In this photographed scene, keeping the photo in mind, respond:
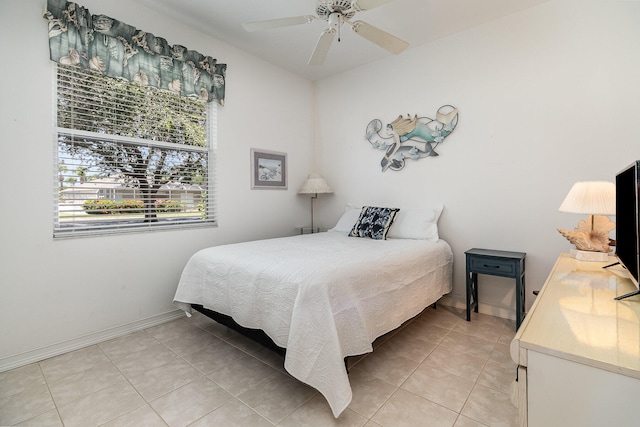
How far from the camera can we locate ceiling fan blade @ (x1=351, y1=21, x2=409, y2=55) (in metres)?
Result: 2.01

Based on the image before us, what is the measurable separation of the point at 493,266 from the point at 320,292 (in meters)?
1.79

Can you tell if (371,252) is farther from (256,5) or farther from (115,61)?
(115,61)

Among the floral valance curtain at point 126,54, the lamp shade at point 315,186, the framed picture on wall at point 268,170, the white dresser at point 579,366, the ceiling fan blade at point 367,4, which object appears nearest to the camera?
the white dresser at point 579,366

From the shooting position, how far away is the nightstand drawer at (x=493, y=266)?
8.16 ft

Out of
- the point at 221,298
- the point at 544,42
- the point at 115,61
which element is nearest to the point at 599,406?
the point at 221,298

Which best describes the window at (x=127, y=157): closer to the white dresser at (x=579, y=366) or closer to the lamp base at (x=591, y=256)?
the white dresser at (x=579, y=366)

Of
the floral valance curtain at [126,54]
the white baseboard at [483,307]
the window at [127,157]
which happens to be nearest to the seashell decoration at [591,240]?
the white baseboard at [483,307]

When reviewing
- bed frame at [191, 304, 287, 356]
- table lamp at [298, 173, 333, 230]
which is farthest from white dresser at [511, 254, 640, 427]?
table lamp at [298, 173, 333, 230]

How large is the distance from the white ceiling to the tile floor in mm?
2853

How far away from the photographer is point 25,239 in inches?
81.7

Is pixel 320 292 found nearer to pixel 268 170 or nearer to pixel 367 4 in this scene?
pixel 367 4

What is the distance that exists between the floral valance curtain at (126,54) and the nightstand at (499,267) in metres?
2.98

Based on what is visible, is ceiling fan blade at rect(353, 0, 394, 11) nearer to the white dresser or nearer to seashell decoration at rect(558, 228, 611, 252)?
the white dresser

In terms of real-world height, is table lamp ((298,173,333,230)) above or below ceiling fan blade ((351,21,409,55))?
below
